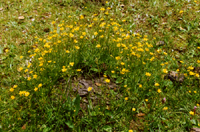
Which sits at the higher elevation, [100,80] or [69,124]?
[100,80]

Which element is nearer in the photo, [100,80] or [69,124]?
[69,124]

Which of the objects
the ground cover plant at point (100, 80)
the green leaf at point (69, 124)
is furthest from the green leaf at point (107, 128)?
the green leaf at point (69, 124)

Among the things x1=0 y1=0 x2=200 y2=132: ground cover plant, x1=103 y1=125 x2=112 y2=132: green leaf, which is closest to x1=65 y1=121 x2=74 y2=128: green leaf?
x1=0 y1=0 x2=200 y2=132: ground cover plant

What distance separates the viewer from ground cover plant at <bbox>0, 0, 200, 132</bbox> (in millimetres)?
2068

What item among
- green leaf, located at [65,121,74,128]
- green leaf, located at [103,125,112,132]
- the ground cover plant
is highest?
the ground cover plant

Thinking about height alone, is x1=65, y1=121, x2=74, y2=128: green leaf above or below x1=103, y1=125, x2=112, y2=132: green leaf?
above

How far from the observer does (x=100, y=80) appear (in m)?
2.25

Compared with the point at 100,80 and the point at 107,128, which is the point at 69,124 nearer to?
the point at 107,128

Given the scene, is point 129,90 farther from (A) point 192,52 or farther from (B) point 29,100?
(A) point 192,52

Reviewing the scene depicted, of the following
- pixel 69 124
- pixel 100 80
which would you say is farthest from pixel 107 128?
pixel 100 80

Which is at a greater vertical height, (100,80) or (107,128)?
(100,80)

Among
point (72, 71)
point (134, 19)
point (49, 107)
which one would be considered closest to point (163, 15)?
point (134, 19)

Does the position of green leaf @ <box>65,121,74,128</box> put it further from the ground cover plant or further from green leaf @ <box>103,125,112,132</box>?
green leaf @ <box>103,125,112,132</box>

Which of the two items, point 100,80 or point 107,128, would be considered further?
point 100,80
